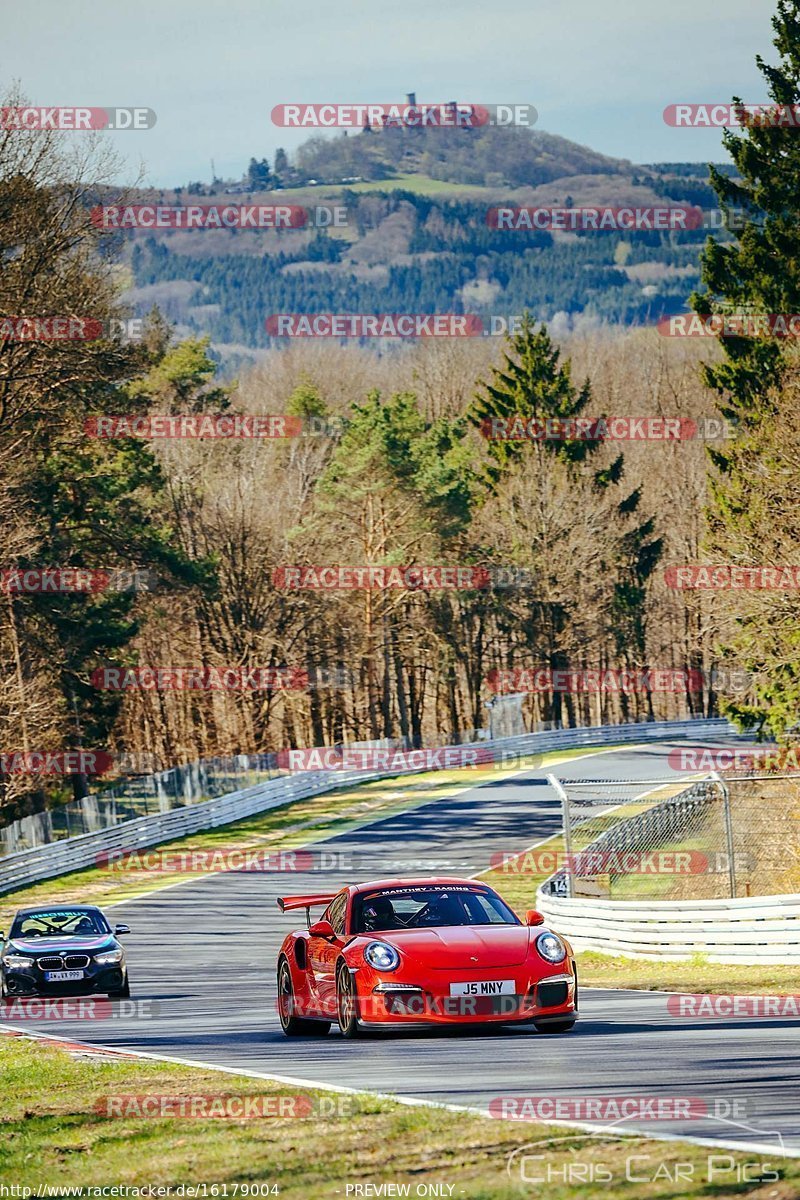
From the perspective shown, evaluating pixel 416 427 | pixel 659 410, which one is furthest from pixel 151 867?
pixel 659 410

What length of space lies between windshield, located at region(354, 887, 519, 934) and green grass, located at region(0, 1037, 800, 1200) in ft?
11.6

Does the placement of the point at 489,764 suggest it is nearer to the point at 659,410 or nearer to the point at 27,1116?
the point at 659,410

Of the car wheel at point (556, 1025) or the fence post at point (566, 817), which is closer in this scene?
the car wheel at point (556, 1025)

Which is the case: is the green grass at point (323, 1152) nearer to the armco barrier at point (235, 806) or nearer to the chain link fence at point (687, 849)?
the chain link fence at point (687, 849)

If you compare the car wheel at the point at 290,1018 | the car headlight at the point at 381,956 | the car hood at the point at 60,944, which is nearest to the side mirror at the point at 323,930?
the car wheel at the point at 290,1018

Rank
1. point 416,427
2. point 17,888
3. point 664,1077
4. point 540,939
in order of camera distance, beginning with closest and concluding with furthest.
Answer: point 664,1077, point 540,939, point 17,888, point 416,427

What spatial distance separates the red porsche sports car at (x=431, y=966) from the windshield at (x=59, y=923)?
315 inches

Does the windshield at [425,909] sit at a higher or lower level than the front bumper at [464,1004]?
higher

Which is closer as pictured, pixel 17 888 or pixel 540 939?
pixel 540 939

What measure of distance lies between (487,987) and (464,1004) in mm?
220

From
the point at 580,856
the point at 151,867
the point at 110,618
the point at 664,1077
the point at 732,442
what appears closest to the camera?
the point at 664,1077

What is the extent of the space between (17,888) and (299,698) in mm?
32087

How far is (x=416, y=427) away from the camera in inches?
3036

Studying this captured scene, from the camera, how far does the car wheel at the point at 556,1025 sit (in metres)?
12.2
